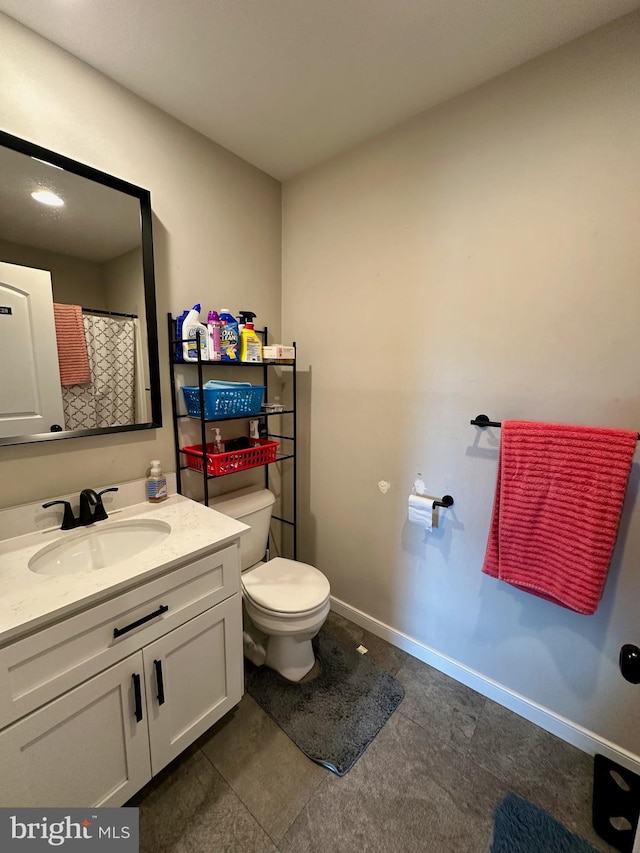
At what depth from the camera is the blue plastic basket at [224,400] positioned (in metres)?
1.48

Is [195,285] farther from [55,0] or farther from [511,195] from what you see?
[511,195]

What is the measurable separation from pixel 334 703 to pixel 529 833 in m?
0.70

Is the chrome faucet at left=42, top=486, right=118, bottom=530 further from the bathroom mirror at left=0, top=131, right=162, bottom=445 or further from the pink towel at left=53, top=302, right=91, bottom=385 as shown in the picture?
the pink towel at left=53, top=302, right=91, bottom=385

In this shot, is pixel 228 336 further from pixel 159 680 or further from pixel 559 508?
pixel 559 508

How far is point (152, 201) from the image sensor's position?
1.40 meters

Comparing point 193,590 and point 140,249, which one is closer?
point 193,590

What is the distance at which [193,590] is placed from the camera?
43.5 inches

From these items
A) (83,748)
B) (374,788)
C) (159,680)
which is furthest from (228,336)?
(374,788)

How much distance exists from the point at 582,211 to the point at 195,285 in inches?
59.5

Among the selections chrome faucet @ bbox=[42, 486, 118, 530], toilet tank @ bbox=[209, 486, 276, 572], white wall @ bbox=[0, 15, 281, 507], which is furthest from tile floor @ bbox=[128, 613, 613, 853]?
white wall @ bbox=[0, 15, 281, 507]

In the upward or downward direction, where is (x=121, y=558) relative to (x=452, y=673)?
upward

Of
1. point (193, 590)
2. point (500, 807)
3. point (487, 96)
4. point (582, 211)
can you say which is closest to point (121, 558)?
point (193, 590)

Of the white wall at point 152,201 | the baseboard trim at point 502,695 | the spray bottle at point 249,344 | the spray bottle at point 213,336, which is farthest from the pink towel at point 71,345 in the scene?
the baseboard trim at point 502,695

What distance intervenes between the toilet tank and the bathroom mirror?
528 millimetres
